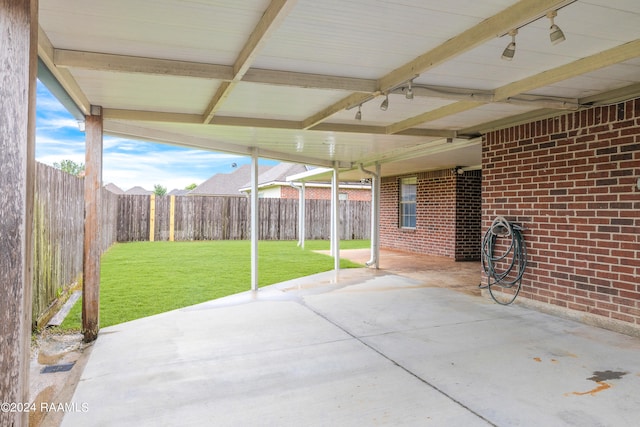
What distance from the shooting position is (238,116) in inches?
209

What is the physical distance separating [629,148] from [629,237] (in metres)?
0.92

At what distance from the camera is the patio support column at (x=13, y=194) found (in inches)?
63.2

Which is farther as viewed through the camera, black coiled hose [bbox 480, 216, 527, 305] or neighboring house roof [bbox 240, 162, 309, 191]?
neighboring house roof [bbox 240, 162, 309, 191]

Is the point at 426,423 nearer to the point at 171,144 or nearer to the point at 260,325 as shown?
the point at 260,325

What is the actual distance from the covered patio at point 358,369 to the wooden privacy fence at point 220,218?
38.9ft

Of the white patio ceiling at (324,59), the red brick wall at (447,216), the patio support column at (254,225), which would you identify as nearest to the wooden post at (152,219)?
the red brick wall at (447,216)

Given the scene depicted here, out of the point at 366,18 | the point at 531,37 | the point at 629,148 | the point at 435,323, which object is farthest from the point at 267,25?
the point at 629,148

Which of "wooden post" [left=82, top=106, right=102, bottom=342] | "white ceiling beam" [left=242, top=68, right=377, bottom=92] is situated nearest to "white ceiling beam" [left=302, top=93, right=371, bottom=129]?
"white ceiling beam" [left=242, top=68, right=377, bottom=92]

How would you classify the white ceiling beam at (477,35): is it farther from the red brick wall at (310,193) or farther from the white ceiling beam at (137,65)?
the red brick wall at (310,193)

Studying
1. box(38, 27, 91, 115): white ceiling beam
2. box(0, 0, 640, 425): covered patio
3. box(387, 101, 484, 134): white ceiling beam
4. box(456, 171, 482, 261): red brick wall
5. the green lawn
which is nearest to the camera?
box(0, 0, 640, 425): covered patio

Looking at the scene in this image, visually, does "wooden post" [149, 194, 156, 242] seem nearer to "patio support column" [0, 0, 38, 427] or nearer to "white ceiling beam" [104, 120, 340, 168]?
"white ceiling beam" [104, 120, 340, 168]

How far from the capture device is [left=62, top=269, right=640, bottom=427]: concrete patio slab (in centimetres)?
271

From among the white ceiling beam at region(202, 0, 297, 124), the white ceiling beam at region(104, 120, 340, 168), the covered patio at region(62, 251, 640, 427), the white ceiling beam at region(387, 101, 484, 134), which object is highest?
the white ceiling beam at region(387, 101, 484, 134)

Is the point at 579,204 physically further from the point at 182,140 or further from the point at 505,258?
the point at 182,140
